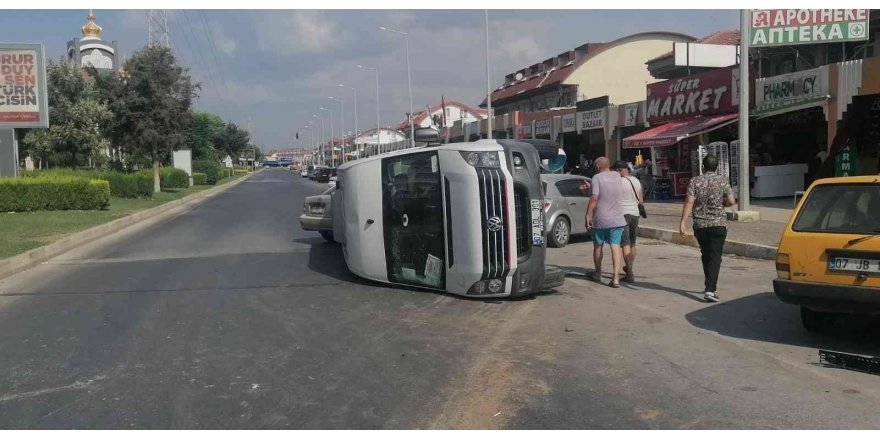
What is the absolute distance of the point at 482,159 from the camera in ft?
26.3

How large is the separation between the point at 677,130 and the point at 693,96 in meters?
1.73

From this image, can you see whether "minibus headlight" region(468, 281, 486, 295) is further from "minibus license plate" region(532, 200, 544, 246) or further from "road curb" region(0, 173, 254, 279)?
"road curb" region(0, 173, 254, 279)

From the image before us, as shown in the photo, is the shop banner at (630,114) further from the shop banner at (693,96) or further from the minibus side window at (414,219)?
the minibus side window at (414,219)

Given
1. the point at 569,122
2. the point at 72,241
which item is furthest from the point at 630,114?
the point at 72,241

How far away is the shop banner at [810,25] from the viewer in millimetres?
20031

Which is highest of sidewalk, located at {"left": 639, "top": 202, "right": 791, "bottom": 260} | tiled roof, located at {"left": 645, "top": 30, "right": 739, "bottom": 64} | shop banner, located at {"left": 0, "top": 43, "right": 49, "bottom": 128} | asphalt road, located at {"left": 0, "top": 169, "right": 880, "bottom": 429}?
tiled roof, located at {"left": 645, "top": 30, "right": 739, "bottom": 64}

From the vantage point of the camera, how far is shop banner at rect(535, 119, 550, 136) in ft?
124

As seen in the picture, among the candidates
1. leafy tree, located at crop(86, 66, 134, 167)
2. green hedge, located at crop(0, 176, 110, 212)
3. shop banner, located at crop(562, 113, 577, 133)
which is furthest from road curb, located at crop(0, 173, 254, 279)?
shop banner, located at crop(562, 113, 577, 133)

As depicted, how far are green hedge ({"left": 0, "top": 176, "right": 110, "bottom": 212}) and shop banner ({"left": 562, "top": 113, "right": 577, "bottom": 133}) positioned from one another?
20.3 m

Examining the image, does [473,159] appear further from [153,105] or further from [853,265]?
[153,105]

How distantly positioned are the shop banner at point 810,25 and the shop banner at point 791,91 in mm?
1078

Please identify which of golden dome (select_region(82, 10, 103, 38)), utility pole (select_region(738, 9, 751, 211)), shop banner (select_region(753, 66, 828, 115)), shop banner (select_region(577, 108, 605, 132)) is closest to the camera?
utility pole (select_region(738, 9, 751, 211))

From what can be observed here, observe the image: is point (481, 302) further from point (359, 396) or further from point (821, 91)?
point (821, 91)

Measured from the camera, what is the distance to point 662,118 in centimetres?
2700
